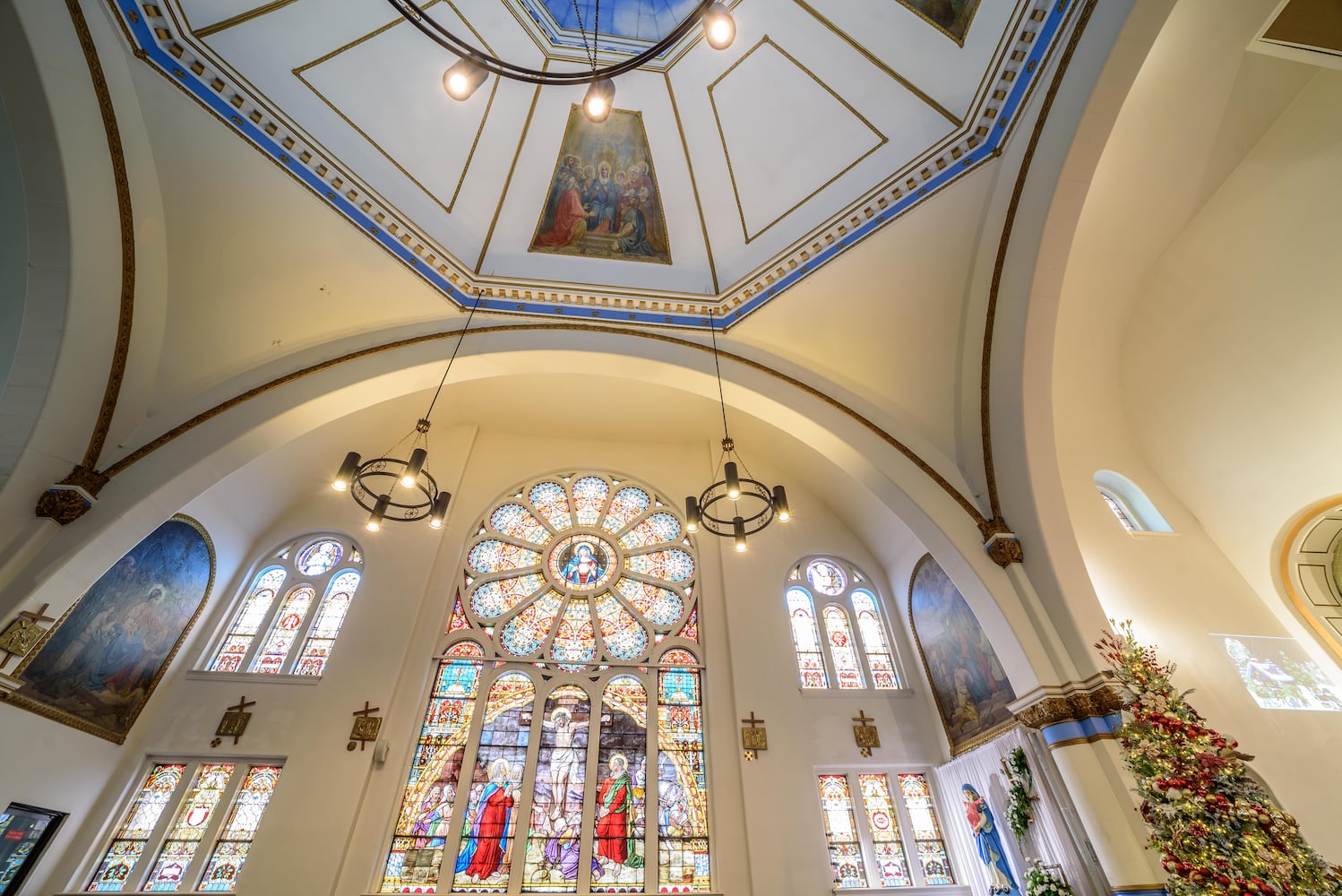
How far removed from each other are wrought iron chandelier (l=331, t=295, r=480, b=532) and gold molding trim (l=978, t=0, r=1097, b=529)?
619cm

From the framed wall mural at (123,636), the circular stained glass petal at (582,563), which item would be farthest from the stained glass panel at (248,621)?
the circular stained glass petal at (582,563)

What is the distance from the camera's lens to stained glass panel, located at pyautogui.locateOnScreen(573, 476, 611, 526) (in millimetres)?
10719

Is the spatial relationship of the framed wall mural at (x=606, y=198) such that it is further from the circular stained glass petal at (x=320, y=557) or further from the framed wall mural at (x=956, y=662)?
the framed wall mural at (x=956, y=662)

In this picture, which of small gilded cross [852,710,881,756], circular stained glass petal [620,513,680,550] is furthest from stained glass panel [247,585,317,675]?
small gilded cross [852,710,881,756]

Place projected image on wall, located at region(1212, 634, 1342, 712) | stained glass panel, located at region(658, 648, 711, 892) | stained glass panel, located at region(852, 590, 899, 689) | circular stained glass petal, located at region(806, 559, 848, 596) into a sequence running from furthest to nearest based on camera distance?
circular stained glass petal, located at region(806, 559, 848, 596) → stained glass panel, located at region(852, 590, 899, 689) → stained glass panel, located at region(658, 648, 711, 892) → projected image on wall, located at region(1212, 634, 1342, 712)

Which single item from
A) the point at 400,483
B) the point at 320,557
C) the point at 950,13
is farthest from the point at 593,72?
the point at 320,557

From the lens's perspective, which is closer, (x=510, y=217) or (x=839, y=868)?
(x=839, y=868)

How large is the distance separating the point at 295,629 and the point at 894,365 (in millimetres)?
9305

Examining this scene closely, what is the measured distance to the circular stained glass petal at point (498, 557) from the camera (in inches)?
387

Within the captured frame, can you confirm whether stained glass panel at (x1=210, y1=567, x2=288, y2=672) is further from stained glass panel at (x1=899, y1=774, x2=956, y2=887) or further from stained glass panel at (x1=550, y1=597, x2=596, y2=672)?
stained glass panel at (x1=899, y1=774, x2=956, y2=887)

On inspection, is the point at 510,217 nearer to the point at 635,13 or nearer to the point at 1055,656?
the point at 635,13

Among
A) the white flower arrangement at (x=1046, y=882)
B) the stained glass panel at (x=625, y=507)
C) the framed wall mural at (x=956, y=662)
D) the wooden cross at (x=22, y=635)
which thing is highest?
the stained glass panel at (x=625, y=507)

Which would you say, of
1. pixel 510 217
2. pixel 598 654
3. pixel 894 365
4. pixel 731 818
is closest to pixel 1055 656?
pixel 894 365

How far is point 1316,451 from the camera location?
23.6ft
